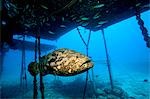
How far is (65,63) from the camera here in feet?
15.7

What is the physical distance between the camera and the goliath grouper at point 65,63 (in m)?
4.65

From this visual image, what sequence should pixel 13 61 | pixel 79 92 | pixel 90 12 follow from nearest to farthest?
1. pixel 90 12
2. pixel 79 92
3. pixel 13 61

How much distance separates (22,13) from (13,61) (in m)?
172

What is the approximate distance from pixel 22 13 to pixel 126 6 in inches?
225

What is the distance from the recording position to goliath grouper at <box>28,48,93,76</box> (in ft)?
15.3

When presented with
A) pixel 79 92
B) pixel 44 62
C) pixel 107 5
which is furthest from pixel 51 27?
pixel 44 62

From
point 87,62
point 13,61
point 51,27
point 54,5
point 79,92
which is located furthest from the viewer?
point 13,61

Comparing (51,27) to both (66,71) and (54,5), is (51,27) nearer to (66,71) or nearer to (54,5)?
(54,5)

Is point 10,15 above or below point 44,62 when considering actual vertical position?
above


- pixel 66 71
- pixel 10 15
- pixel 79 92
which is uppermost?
pixel 10 15

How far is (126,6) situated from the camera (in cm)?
1060

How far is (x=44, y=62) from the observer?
207 inches

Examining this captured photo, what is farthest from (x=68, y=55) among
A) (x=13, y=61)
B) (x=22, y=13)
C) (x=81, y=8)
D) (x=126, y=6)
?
(x=13, y=61)

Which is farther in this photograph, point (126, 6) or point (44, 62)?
point (126, 6)
